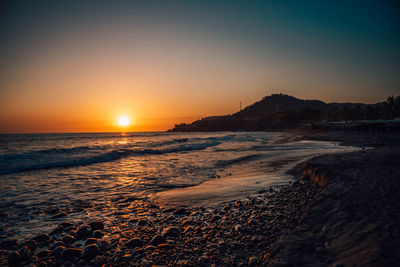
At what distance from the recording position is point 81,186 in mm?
8344

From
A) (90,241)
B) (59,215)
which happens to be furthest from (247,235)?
(59,215)

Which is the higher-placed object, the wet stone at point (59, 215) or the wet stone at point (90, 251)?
the wet stone at point (90, 251)

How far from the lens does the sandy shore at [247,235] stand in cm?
283

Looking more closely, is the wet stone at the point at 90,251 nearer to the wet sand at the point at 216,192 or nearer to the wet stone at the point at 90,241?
the wet stone at the point at 90,241

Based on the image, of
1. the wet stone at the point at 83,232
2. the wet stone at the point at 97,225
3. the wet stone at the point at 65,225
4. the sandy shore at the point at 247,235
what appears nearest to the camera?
the sandy shore at the point at 247,235

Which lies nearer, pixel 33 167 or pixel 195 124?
pixel 33 167

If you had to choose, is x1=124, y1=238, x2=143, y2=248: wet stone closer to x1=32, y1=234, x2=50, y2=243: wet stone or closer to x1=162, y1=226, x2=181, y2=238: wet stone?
x1=162, y1=226, x2=181, y2=238: wet stone

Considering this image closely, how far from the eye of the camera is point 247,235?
12.0 ft

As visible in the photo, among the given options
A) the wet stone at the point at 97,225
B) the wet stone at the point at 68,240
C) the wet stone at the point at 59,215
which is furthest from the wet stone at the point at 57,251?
the wet stone at the point at 59,215

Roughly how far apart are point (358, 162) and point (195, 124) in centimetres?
17906

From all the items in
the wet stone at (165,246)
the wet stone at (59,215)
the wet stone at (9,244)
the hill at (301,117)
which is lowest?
the wet stone at (59,215)

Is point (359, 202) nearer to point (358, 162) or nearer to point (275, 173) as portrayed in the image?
point (275, 173)

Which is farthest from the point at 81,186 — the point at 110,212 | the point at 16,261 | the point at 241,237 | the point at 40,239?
the point at 241,237

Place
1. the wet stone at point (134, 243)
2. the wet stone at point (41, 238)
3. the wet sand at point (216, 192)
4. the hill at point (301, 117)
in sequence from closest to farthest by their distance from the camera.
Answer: the wet stone at point (134, 243), the wet stone at point (41, 238), the wet sand at point (216, 192), the hill at point (301, 117)
